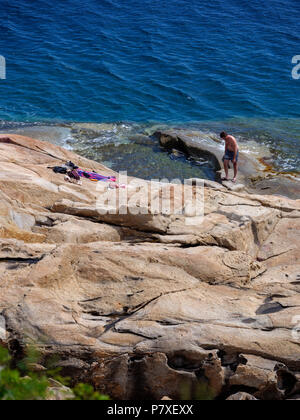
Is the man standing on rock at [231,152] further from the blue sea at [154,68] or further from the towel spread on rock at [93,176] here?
the towel spread on rock at [93,176]

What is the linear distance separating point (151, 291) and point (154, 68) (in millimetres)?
27449

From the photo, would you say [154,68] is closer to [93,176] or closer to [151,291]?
[93,176]

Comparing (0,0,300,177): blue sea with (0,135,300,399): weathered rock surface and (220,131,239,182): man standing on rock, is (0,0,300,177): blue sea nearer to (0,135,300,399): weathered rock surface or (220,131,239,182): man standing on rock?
(220,131,239,182): man standing on rock

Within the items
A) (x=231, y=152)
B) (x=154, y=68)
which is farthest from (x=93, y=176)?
(x=154, y=68)

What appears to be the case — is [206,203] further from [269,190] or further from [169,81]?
[169,81]

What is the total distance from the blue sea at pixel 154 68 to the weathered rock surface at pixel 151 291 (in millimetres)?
12211

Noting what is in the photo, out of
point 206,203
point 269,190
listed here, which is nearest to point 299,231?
point 206,203

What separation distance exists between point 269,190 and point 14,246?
13205mm

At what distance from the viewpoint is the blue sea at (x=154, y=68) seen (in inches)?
1119

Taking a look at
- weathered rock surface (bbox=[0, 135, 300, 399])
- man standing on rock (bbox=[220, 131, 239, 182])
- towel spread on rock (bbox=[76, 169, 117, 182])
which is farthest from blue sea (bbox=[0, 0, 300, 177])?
weathered rock surface (bbox=[0, 135, 300, 399])

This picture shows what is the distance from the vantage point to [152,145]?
24953 millimetres

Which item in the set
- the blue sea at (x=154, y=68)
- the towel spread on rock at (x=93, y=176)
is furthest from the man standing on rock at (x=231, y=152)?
the towel spread on rock at (x=93, y=176)

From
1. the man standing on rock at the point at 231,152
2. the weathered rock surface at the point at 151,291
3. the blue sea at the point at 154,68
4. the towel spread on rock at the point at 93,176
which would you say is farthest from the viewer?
the blue sea at the point at 154,68

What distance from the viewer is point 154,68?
34500 millimetres
